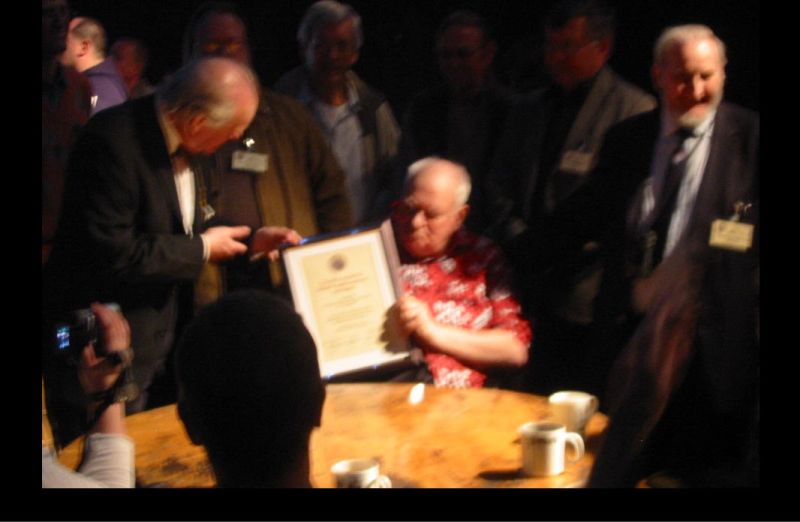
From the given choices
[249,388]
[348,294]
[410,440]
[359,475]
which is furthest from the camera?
[348,294]

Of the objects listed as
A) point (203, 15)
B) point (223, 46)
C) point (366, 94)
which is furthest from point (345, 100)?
point (203, 15)

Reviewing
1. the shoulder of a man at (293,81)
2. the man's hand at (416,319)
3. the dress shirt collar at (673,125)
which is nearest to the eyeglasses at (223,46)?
the shoulder of a man at (293,81)

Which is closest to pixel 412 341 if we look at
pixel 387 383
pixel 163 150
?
pixel 387 383

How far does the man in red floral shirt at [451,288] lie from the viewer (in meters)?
2.91

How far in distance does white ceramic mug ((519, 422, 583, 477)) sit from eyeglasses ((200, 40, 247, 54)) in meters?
1.61

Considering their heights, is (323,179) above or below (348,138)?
below

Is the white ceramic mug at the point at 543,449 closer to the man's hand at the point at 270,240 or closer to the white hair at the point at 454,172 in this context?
the white hair at the point at 454,172

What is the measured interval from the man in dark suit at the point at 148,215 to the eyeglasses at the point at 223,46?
74 millimetres

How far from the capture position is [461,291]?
2928 mm

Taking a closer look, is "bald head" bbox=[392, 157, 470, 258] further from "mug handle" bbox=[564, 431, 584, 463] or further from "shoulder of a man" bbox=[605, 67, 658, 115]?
"mug handle" bbox=[564, 431, 584, 463]

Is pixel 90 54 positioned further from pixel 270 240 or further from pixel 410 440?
pixel 410 440

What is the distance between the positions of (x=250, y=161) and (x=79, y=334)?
2.46 feet

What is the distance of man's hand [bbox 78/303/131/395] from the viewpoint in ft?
9.39

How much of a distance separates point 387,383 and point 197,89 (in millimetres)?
1085
